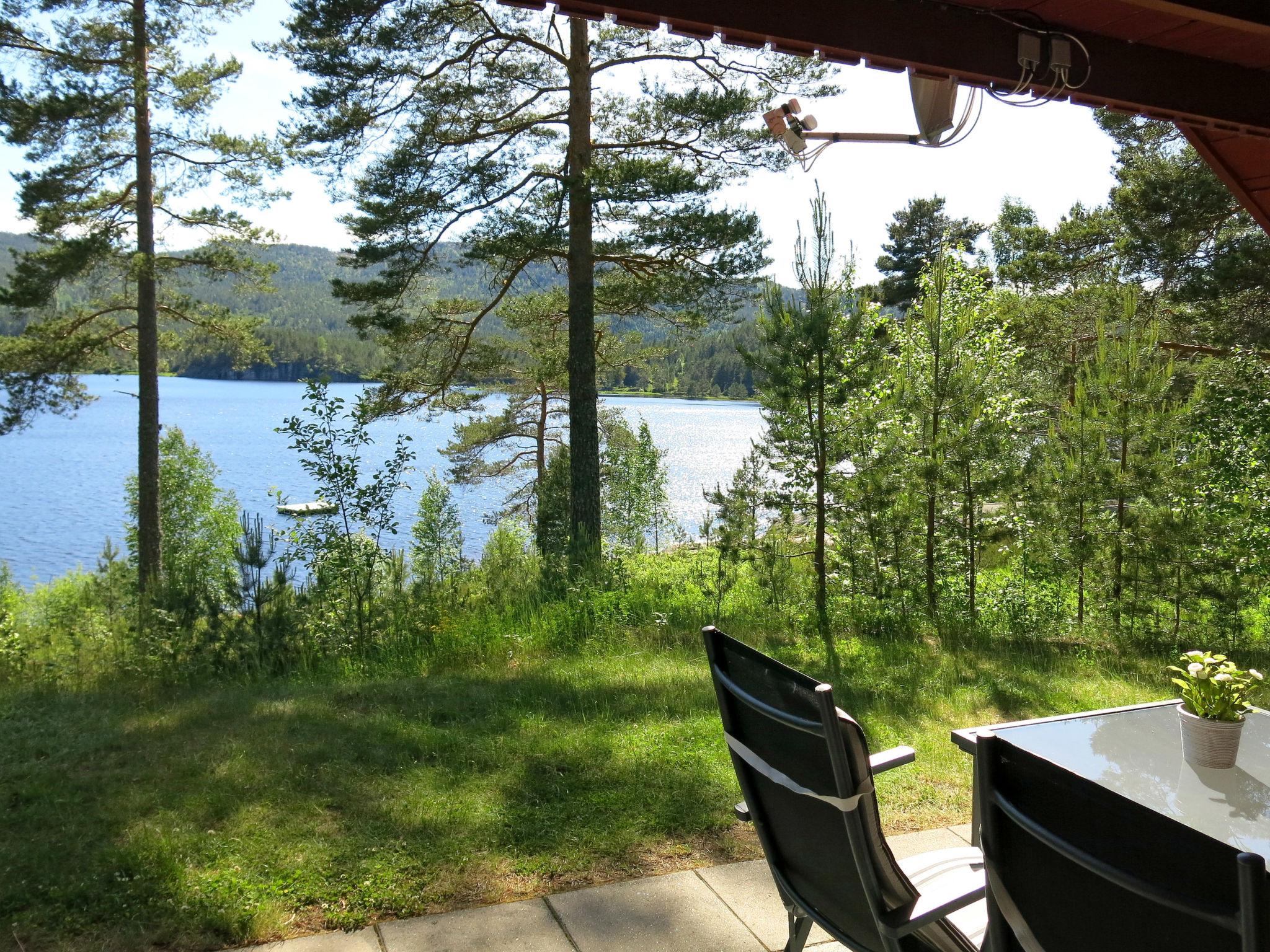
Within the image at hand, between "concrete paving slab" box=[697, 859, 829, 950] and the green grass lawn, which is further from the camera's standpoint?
the green grass lawn

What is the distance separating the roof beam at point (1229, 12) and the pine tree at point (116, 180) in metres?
13.8

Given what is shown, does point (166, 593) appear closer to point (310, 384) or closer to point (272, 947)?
point (310, 384)

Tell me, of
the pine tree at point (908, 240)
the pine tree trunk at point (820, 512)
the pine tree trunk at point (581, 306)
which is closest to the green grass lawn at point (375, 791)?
the pine tree trunk at point (820, 512)

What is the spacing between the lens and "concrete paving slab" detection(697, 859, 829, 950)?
2248mm

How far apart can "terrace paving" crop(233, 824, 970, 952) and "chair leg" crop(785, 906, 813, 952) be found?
0.82 feet

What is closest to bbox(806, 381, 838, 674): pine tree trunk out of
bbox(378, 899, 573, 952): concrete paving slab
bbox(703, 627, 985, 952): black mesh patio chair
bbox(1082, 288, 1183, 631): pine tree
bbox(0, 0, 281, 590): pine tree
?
bbox(1082, 288, 1183, 631): pine tree

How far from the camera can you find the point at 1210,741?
1962 mm

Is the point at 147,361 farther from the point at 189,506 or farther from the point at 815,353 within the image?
the point at 815,353

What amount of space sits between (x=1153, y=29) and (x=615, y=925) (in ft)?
9.29

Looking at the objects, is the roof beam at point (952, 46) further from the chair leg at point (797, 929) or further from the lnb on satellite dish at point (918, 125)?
the chair leg at point (797, 929)

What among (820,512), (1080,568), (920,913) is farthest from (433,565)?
(920,913)

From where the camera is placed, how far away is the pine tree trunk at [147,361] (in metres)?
13.5

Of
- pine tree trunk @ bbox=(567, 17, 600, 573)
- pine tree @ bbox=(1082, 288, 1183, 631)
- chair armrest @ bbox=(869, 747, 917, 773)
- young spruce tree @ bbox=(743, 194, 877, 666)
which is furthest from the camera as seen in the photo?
pine tree trunk @ bbox=(567, 17, 600, 573)

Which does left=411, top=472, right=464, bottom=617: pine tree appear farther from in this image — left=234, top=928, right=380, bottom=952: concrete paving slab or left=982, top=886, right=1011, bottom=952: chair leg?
left=982, top=886, right=1011, bottom=952: chair leg
